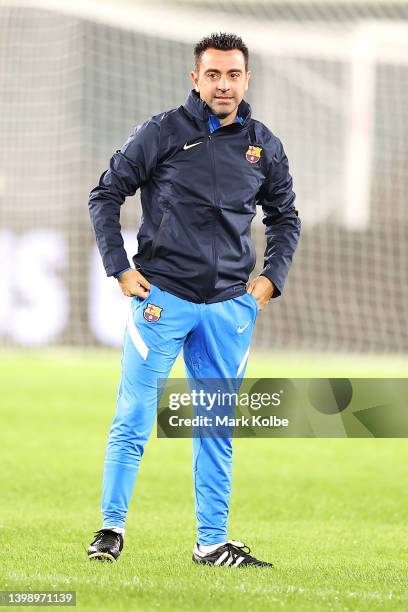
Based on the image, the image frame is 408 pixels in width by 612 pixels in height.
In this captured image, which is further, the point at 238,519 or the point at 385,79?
the point at 385,79

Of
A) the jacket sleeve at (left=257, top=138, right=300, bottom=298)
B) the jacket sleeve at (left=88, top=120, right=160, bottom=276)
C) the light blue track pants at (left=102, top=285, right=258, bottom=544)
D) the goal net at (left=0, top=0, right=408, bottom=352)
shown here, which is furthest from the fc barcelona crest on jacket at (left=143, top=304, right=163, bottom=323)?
the goal net at (left=0, top=0, right=408, bottom=352)

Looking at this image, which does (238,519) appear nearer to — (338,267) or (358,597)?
(358,597)

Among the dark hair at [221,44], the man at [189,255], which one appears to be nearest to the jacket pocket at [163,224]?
the man at [189,255]

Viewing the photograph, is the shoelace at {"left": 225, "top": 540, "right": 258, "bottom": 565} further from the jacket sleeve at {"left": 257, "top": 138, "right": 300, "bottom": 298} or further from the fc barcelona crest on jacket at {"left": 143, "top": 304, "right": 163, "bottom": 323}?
the jacket sleeve at {"left": 257, "top": 138, "right": 300, "bottom": 298}


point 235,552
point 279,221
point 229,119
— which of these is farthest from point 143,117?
point 235,552

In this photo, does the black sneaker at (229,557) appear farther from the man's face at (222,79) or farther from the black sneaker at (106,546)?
the man's face at (222,79)

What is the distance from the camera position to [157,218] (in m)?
4.91

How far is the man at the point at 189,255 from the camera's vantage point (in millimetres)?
4852

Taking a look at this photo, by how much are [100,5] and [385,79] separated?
5.04 metres

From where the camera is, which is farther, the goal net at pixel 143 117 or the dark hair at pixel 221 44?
the goal net at pixel 143 117

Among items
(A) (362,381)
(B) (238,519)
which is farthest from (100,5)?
(B) (238,519)

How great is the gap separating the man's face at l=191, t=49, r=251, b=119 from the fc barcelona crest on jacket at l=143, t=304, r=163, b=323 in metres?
0.78

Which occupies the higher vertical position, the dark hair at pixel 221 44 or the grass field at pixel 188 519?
the dark hair at pixel 221 44

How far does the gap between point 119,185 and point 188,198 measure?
280 millimetres
